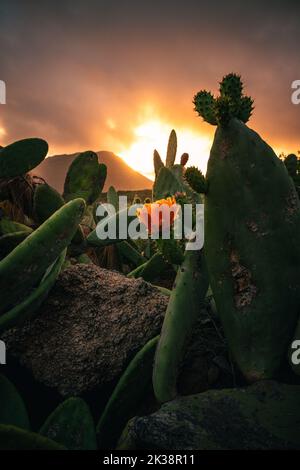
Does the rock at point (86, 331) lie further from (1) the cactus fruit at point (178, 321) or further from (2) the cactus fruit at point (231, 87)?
(2) the cactus fruit at point (231, 87)

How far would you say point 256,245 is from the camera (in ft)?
4.64

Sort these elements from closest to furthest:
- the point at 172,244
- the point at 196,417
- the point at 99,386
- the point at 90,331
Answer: the point at 196,417 → the point at 172,244 → the point at 99,386 → the point at 90,331

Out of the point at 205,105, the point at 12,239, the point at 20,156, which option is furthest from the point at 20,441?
the point at 20,156

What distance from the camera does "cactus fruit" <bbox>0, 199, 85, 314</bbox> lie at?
4.99ft

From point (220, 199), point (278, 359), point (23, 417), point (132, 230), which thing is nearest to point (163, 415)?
point (278, 359)

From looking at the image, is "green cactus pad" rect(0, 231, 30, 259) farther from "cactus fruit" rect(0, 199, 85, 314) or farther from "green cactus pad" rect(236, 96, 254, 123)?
"green cactus pad" rect(236, 96, 254, 123)

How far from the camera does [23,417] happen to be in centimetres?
152

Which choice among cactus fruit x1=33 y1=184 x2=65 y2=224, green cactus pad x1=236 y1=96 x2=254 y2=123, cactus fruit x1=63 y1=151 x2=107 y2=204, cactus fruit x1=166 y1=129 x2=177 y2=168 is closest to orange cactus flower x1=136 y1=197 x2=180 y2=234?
green cactus pad x1=236 y1=96 x2=254 y2=123

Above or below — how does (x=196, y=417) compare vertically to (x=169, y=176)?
below

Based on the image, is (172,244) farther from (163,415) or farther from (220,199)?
(163,415)

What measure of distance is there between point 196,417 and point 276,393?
11.8 inches

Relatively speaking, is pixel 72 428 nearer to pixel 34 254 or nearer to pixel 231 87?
pixel 34 254

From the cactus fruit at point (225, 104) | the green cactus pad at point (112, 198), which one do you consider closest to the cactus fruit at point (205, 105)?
the cactus fruit at point (225, 104)

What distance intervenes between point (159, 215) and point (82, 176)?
1.77 m
